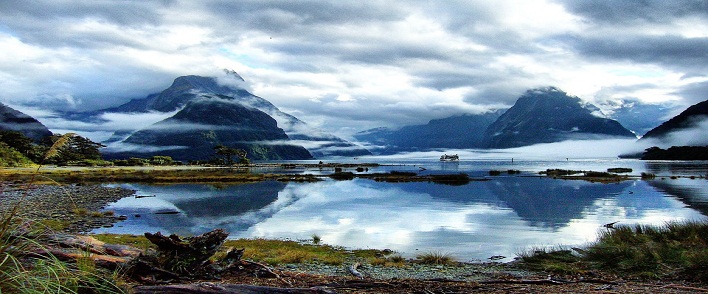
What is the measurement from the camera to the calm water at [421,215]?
27062 millimetres

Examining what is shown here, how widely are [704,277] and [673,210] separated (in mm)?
33341

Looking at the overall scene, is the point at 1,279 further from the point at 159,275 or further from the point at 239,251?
the point at 239,251

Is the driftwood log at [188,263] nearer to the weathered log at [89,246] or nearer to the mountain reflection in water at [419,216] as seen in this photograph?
the weathered log at [89,246]

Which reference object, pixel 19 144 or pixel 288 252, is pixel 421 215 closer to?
pixel 288 252

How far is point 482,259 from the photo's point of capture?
20.9 meters

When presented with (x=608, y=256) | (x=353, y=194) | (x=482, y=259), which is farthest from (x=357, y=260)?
(x=353, y=194)

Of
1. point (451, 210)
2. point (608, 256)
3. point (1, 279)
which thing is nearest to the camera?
point (1, 279)

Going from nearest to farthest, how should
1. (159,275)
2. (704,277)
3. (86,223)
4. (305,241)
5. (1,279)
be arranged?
(1,279) → (159,275) → (704,277) → (305,241) → (86,223)

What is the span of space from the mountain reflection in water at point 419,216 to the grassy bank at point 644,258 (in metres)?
4.01

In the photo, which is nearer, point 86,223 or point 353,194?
point 86,223

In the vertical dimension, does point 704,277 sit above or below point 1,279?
below


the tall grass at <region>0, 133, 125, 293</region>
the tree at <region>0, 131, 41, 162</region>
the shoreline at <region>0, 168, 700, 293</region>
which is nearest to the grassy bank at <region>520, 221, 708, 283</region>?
the shoreline at <region>0, 168, 700, 293</region>

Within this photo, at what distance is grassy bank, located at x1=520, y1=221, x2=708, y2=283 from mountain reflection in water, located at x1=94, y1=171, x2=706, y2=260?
4005 mm

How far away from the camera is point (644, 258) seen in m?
15.7
